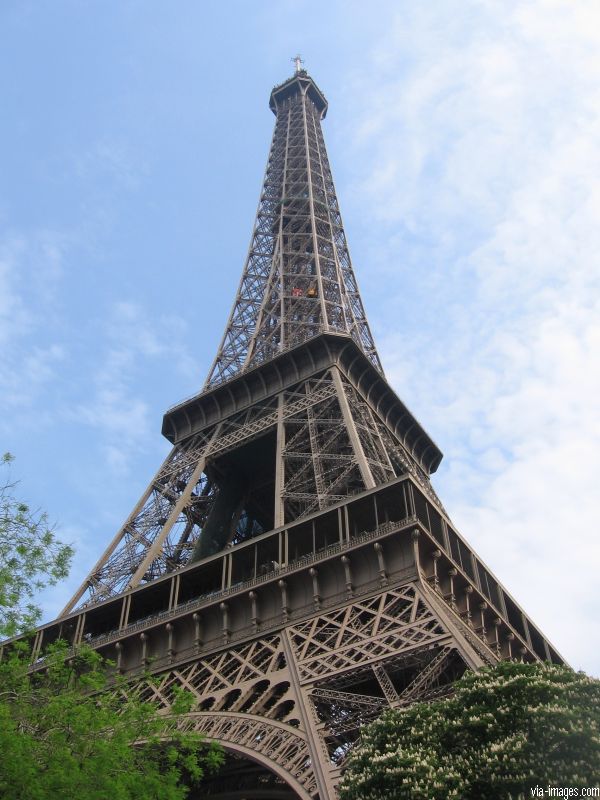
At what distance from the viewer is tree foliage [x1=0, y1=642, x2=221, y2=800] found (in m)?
13.4

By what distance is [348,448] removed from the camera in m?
32.5

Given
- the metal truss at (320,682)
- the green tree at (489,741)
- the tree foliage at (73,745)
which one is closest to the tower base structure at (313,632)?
the metal truss at (320,682)

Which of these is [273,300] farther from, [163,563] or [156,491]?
[163,563]

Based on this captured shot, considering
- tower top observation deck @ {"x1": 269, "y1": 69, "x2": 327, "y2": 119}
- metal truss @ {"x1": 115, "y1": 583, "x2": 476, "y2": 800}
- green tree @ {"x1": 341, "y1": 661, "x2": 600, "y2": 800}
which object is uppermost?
tower top observation deck @ {"x1": 269, "y1": 69, "x2": 327, "y2": 119}

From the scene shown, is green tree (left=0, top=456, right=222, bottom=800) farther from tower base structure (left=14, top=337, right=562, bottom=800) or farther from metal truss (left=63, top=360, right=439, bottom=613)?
metal truss (left=63, top=360, right=439, bottom=613)

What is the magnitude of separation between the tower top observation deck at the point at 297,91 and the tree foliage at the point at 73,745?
64.3 meters

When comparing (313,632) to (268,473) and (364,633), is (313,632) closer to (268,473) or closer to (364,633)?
(364,633)

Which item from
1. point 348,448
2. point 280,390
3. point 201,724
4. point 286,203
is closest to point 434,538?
point 201,724

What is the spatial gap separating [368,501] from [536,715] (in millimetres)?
11186

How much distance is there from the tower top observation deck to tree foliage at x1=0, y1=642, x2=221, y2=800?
6432 centimetres

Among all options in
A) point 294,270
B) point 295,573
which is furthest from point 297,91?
point 295,573

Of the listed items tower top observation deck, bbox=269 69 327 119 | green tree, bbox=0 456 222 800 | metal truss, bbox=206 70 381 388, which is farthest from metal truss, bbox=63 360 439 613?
tower top observation deck, bbox=269 69 327 119

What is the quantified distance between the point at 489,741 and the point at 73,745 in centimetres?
679

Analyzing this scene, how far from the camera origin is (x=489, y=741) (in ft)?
45.0
